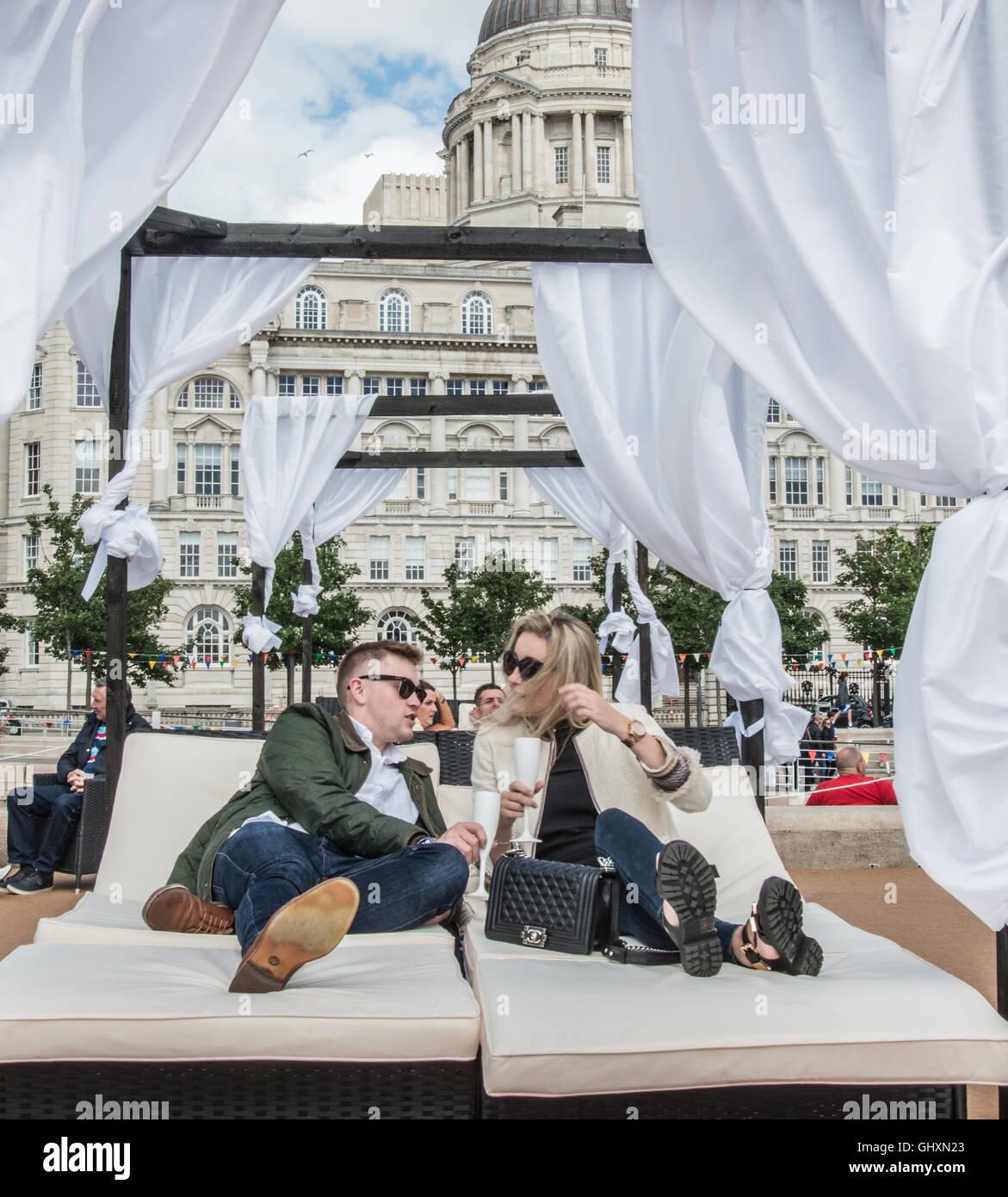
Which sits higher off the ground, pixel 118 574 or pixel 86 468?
pixel 86 468

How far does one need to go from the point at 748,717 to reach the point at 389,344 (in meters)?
43.4

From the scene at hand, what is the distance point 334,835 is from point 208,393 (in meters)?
45.8

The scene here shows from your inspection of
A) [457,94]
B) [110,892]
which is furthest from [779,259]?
[457,94]

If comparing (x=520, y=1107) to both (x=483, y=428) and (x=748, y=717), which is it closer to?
(x=748, y=717)

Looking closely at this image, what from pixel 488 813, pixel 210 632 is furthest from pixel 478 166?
pixel 488 813

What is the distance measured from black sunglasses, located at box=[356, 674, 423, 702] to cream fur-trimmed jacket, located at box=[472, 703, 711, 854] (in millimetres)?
300

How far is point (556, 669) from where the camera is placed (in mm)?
3893

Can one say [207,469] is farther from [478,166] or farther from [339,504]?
[339,504]

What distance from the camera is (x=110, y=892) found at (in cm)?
425

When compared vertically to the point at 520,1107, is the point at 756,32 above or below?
above

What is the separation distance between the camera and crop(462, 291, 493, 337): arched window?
164 feet

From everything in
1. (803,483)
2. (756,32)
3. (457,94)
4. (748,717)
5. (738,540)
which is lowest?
(748,717)

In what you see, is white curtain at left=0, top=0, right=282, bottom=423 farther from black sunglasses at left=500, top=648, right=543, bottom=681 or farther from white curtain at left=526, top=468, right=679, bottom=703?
white curtain at left=526, top=468, right=679, bottom=703

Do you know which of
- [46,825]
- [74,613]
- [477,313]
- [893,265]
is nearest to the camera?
[893,265]
